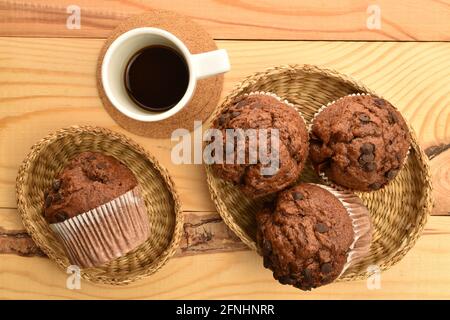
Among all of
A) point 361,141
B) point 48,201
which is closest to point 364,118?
point 361,141

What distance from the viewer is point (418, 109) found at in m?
1.33

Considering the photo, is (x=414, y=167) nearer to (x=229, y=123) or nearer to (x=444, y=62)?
(x=444, y=62)

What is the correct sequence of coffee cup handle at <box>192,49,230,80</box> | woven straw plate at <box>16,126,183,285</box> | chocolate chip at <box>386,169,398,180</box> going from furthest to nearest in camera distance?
1. woven straw plate at <box>16,126,183,285</box>
2. chocolate chip at <box>386,169,398,180</box>
3. coffee cup handle at <box>192,49,230,80</box>

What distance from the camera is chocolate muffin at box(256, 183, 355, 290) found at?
1.10m

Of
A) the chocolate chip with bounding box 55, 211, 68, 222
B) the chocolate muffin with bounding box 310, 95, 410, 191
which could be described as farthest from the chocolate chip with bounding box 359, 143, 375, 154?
the chocolate chip with bounding box 55, 211, 68, 222

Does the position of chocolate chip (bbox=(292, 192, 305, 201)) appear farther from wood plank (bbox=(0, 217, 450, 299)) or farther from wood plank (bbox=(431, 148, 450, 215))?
wood plank (bbox=(431, 148, 450, 215))

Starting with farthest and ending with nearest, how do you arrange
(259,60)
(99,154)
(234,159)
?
(259,60), (99,154), (234,159)

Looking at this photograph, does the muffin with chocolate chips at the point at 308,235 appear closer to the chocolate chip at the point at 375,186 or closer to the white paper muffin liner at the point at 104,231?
the chocolate chip at the point at 375,186

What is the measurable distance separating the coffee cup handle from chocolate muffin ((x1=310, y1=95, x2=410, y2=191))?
25 cm

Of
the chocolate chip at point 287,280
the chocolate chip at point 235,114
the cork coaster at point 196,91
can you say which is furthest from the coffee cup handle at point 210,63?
the chocolate chip at point 287,280

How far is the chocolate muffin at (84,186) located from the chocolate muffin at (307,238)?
322 millimetres

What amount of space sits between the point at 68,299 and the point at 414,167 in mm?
856

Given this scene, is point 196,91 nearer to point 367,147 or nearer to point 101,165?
point 101,165

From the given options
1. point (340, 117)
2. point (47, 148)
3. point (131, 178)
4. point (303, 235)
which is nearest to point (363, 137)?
point (340, 117)
